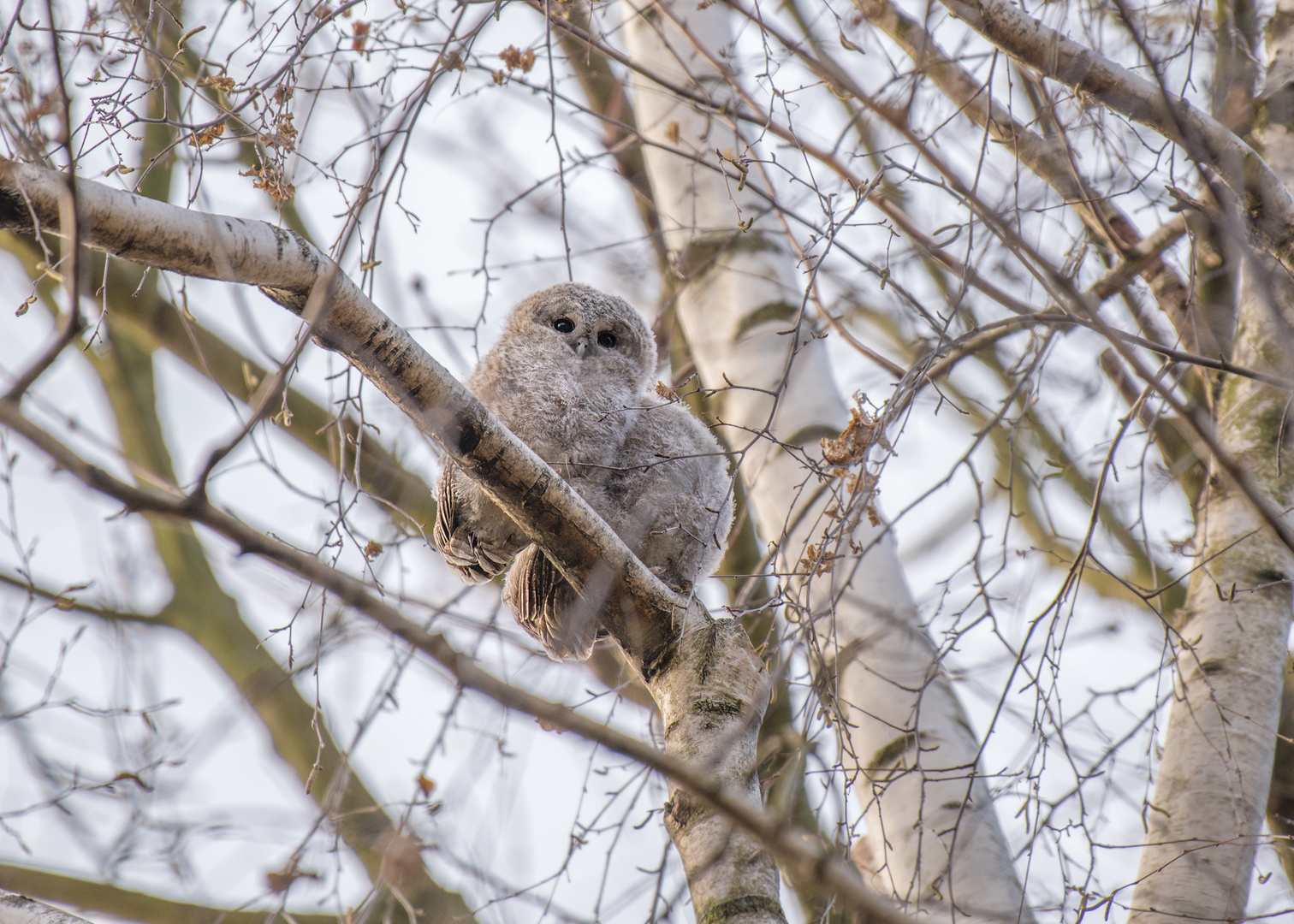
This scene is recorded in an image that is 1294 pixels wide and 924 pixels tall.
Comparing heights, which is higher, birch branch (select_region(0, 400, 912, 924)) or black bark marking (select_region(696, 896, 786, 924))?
black bark marking (select_region(696, 896, 786, 924))

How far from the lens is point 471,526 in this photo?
2730 mm

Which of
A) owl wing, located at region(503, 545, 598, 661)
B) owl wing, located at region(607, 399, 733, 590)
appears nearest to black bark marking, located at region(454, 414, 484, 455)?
owl wing, located at region(503, 545, 598, 661)

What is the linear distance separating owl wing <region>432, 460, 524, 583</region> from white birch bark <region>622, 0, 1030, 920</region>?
0.68 metres

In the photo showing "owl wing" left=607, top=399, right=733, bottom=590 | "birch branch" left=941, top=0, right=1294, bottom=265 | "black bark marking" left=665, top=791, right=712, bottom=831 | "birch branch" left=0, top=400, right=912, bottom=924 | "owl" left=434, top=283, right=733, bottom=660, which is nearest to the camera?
"birch branch" left=0, top=400, right=912, bottom=924

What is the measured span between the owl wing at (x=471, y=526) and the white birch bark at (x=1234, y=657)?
5.11 ft

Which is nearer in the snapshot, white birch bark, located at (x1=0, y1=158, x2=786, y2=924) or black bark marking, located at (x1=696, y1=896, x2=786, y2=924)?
white birch bark, located at (x1=0, y1=158, x2=786, y2=924)

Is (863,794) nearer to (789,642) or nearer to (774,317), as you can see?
(789,642)

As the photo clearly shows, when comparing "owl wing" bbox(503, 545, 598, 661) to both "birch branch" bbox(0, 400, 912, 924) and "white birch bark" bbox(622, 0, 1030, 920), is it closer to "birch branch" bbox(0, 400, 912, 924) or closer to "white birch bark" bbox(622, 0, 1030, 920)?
"white birch bark" bbox(622, 0, 1030, 920)

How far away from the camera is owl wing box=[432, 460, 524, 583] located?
2.69 m

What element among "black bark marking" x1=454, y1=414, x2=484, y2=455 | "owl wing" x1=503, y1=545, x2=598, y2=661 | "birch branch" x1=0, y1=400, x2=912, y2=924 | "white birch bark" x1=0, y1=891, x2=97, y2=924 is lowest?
"white birch bark" x1=0, y1=891, x2=97, y2=924

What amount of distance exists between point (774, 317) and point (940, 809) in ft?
5.55

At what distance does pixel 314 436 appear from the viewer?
185 inches

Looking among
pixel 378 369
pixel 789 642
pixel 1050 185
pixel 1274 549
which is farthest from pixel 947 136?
pixel 378 369

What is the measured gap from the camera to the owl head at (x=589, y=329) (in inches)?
119
